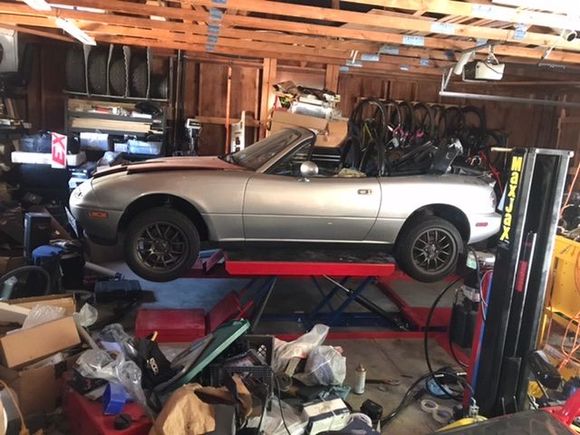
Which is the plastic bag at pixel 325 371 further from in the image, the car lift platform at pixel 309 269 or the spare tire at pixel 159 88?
the spare tire at pixel 159 88

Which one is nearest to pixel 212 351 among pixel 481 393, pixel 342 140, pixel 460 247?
pixel 481 393

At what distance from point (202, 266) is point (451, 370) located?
7.93 ft

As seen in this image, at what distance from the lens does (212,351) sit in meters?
2.90

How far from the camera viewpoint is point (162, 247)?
163 inches

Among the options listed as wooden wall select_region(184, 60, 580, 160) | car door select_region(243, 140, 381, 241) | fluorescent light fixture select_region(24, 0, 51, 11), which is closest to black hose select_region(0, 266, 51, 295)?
car door select_region(243, 140, 381, 241)

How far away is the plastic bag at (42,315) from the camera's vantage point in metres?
3.27

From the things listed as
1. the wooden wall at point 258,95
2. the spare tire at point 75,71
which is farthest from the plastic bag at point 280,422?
the wooden wall at point 258,95

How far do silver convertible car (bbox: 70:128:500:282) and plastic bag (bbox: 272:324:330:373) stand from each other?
103 cm

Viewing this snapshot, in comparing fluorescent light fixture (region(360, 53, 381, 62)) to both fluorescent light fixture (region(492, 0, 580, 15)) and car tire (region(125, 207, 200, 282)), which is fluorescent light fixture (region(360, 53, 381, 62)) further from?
car tire (region(125, 207, 200, 282))

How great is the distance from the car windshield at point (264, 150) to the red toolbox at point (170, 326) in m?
1.41

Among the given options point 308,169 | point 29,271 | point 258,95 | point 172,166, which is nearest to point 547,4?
point 308,169

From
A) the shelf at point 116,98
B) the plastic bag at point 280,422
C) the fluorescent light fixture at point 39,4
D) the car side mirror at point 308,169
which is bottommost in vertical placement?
the plastic bag at point 280,422

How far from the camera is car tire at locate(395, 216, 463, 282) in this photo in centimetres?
446

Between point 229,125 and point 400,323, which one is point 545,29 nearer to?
point 400,323
